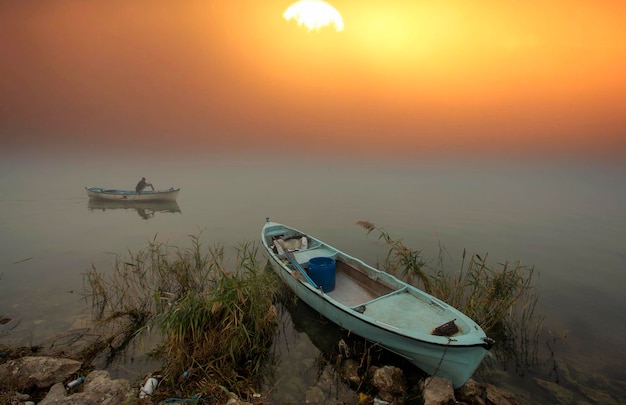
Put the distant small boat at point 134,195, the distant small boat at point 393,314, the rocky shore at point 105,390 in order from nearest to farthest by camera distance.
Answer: the rocky shore at point 105,390 → the distant small boat at point 393,314 → the distant small boat at point 134,195

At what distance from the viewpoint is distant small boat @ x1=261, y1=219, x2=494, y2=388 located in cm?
452

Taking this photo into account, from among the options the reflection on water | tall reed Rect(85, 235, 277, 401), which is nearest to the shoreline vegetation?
tall reed Rect(85, 235, 277, 401)

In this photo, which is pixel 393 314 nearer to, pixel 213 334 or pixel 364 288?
pixel 364 288

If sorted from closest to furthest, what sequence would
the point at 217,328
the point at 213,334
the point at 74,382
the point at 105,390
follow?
the point at 105,390
the point at 74,382
the point at 213,334
the point at 217,328

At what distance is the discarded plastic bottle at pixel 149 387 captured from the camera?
4.30 metres

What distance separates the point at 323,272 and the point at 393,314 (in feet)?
6.71

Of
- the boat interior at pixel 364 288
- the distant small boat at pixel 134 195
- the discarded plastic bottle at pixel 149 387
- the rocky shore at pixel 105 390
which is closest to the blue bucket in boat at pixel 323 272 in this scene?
the boat interior at pixel 364 288

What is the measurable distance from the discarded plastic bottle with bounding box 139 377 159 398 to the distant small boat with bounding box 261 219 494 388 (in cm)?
320

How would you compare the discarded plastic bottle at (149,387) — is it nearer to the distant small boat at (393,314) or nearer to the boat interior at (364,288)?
the distant small boat at (393,314)

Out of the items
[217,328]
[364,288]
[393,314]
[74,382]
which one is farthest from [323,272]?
[74,382]

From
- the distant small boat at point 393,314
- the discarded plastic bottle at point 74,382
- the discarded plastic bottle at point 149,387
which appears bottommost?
the discarded plastic bottle at point 74,382

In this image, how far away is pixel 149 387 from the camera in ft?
14.5

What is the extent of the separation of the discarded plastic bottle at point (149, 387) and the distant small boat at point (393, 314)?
3.20 m

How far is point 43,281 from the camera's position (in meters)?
9.30
